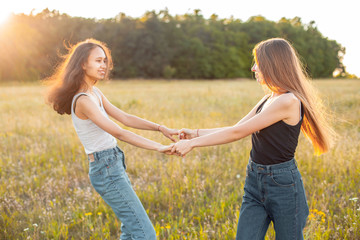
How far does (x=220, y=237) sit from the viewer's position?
10.3ft

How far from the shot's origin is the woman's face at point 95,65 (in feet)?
8.61

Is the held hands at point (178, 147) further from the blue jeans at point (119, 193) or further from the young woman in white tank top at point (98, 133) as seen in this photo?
the blue jeans at point (119, 193)

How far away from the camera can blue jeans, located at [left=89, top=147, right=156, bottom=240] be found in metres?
2.36

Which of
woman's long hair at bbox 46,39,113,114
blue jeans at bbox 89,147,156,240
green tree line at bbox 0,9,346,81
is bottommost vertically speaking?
blue jeans at bbox 89,147,156,240

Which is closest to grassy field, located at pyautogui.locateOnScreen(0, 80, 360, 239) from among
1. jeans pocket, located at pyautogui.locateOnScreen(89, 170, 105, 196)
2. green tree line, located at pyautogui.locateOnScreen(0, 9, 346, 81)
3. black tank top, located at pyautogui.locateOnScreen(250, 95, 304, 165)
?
jeans pocket, located at pyautogui.locateOnScreen(89, 170, 105, 196)

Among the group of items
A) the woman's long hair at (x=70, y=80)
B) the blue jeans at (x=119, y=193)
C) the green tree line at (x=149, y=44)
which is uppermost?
the green tree line at (x=149, y=44)

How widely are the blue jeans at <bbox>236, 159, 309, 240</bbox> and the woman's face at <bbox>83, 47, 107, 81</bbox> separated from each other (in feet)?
5.04

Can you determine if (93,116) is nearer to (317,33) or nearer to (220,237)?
(220,237)

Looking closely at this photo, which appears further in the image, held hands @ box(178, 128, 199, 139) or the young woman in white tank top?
held hands @ box(178, 128, 199, 139)

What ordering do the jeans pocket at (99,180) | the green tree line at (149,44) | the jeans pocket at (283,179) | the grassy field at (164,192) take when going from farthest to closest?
the green tree line at (149,44) → the grassy field at (164,192) → the jeans pocket at (99,180) → the jeans pocket at (283,179)

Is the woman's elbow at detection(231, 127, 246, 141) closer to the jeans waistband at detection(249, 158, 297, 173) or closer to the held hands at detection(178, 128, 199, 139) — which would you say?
the jeans waistband at detection(249, 158, 297, 173)

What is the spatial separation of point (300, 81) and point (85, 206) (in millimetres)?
3041

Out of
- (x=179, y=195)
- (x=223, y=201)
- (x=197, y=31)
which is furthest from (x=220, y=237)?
(x=197, y=31)

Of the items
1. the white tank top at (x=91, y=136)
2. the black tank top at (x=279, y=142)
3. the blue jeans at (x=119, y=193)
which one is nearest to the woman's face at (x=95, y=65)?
the white tank top at (x=91, y=136)
